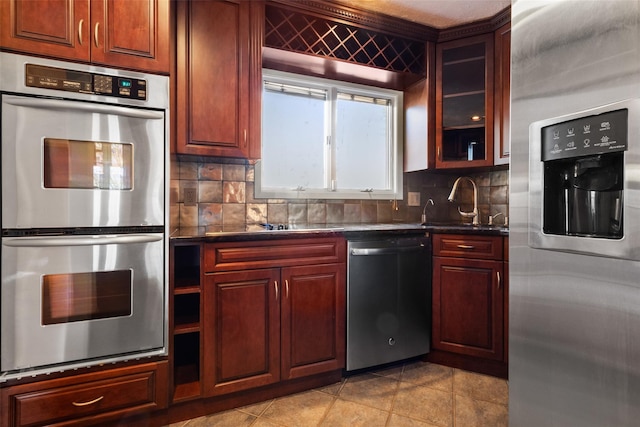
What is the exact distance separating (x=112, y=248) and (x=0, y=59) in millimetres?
854

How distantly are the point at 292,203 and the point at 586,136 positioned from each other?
74.4 inches

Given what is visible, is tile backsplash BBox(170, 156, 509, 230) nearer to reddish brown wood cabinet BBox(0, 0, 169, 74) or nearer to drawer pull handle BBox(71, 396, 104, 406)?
reddish brown wood cabinet BBox(0, 0, 169, 74)

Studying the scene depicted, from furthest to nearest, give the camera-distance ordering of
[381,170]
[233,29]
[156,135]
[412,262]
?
[381,170]
[412,262]
[233,29]
[156,135]

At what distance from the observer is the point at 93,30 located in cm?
148

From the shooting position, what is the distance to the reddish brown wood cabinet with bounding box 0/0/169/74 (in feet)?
4.51

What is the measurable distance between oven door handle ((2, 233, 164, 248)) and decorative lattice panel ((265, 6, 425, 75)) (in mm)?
1446

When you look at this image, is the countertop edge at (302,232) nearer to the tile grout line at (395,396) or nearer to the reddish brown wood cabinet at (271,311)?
the reddish brown wood cabinet at (271,311)

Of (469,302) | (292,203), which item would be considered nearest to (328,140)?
(292,203)

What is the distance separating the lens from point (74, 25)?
4.76 feet

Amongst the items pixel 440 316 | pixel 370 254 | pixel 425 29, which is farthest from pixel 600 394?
pixel 425 29

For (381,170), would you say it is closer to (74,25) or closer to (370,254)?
(370,254)

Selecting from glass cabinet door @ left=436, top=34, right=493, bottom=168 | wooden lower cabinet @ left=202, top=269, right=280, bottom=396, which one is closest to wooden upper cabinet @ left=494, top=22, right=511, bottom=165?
glass cabinet door @ left=436, top=34, right=493, bottom=168

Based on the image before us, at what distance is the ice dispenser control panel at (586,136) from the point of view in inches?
31.2

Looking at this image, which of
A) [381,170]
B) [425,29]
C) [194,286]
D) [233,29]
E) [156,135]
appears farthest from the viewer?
[381,170]
